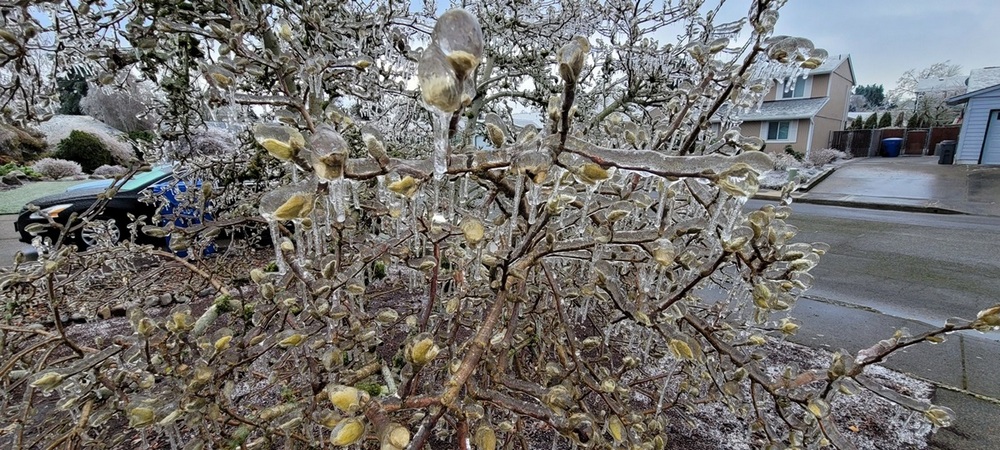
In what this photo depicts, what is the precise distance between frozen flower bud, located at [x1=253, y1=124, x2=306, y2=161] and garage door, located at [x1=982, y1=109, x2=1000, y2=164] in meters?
22.5

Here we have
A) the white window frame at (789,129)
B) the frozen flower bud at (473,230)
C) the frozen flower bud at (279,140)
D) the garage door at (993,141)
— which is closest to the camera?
the frozen flower bud at (279,140)

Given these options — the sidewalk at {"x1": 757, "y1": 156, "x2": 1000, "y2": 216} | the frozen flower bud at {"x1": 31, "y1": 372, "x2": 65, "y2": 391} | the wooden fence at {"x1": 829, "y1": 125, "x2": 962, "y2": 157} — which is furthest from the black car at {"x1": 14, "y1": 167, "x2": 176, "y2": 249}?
the wooden fence at {"x1": 829, "y1": 125, "x2": 962, "y2": 157}

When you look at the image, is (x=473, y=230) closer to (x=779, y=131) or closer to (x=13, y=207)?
(x=13, y=207)

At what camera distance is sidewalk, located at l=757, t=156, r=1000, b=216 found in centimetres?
989

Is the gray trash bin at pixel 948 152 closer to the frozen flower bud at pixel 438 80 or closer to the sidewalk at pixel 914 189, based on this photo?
the sidewalk at pixel 914 189

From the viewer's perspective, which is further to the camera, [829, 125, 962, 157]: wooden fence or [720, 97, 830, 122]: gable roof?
[829, 125, 962, 157]: wooden fence

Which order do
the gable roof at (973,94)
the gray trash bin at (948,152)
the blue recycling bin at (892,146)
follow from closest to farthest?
the gable roof at (973,94)
the gray trash bin at (948,152)
the blue recycling bin at (892,146)

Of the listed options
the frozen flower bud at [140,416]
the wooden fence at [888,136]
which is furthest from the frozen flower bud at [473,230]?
the wooden fence at [888,136]

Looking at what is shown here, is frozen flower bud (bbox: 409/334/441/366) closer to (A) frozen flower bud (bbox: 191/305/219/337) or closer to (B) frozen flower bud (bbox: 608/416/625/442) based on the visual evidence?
(B) frozen flower bud (bbox: 608/416/625/442)

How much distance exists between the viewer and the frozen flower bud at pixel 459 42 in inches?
18.3

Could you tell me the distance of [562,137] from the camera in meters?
0.67

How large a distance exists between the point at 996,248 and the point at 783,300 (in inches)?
304

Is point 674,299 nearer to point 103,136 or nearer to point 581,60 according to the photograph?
point 581,60

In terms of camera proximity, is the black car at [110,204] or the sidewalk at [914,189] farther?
the sidewalk at [914,189]
